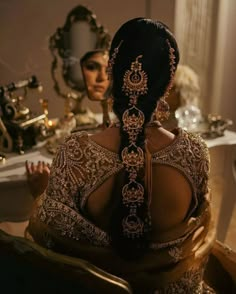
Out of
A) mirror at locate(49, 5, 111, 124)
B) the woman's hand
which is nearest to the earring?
the woman's hand

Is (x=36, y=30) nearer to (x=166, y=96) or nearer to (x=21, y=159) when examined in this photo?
(x=21, y=159)

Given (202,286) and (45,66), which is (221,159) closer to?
(202,286)

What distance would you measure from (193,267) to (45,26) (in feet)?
4.31

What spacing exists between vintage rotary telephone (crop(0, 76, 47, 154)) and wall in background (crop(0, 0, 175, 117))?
0.32 metres

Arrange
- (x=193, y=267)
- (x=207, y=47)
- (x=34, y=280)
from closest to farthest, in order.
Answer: (x=34, y=280) < (x=193, y=267) < (x=207, y=47)

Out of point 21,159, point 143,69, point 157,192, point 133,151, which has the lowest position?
point 21,159

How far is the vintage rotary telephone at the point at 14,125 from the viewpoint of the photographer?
1724mm

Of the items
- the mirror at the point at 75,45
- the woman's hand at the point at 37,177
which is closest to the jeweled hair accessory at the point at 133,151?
the woman's hand at the point at 37,177

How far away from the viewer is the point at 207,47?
8.62 feet

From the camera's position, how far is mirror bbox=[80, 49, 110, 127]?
1.81m

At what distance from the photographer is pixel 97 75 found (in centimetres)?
183

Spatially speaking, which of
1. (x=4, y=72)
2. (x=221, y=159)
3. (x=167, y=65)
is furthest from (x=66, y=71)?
(x=167, y=65)

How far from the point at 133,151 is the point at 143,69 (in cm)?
19

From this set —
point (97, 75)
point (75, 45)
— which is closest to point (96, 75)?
point (97, 75)
